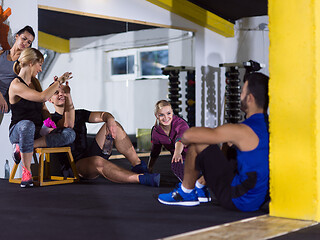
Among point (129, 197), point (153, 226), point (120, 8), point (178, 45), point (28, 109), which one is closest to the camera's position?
point (153, 226)

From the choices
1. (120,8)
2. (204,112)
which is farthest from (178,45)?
(120,8)

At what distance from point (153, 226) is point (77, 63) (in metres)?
4.34

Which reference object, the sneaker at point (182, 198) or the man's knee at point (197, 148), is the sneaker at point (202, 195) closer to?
the sneaker at point (182, 198)

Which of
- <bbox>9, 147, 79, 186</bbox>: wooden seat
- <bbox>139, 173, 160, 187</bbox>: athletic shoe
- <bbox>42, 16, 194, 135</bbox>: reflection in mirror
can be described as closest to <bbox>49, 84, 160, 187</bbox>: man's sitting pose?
<bbox>139, 173, 160, 187</bbox>: athletic shoe

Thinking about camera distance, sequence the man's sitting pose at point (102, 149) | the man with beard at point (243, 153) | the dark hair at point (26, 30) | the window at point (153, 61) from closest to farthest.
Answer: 1. the man with beard at point (243, 153)
2. the man's sitting pose at point (102, 149)
3. the dark hair at point (26, 30)
4. the window at point (153, 61)

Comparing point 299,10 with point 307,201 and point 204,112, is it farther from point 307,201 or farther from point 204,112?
point 204,112

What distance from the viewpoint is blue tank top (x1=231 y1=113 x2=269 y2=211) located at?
250cm

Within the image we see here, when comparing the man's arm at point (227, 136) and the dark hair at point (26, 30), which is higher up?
the dark hair at point (26, 30)

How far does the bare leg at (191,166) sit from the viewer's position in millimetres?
2624

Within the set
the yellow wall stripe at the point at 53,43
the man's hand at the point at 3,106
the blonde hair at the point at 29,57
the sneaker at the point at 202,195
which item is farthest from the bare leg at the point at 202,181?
the yellow wall stripe at the point at 53,43

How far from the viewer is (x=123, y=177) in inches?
157

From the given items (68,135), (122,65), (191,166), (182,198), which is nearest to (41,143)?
(68,135)

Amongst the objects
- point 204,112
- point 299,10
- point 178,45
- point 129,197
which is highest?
point 178,45

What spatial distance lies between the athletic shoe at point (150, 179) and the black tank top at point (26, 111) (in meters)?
0.98
